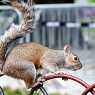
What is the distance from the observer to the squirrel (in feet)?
16.7

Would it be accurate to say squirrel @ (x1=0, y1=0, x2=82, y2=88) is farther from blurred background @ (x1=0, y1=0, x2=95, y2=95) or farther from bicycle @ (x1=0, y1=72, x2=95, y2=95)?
blurred background @ (x1=0, y1=0, x2=95, y2=95)

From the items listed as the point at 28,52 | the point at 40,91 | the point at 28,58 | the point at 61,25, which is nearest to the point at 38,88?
the point at 40,91

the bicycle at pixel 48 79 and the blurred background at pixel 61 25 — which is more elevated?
the bicycle at pixel 48 79

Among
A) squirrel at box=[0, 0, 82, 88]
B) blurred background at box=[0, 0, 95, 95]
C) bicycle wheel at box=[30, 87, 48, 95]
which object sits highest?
squirrel at box=[0, 0, 82, 88]

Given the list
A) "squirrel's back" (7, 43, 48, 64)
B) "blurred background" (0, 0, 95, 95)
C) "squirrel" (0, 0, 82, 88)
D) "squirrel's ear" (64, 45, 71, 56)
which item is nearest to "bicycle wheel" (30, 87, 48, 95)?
"squirrel" (0, 0, 82, 88)

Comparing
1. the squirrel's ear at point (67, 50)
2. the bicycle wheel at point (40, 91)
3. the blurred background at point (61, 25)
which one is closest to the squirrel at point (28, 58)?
the squirrel's ear at point (67, 50)

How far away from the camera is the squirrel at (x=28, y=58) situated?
16.7ft

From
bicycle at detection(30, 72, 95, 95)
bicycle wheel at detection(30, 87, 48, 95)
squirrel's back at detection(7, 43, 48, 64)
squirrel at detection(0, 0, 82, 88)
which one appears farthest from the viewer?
squirrel's back at detection(7, 43, 48, 64)

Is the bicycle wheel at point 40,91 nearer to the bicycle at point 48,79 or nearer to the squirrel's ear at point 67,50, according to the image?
the bicycle at point 48,79

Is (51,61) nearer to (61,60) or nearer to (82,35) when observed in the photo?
(61,60)

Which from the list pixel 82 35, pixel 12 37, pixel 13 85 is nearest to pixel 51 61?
pixel 12 37

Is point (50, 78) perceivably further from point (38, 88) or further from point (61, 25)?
point (61, 25)

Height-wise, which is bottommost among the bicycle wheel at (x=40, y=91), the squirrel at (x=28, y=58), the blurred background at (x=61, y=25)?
the blurred background at (x=61, y=25)

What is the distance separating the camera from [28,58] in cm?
518
